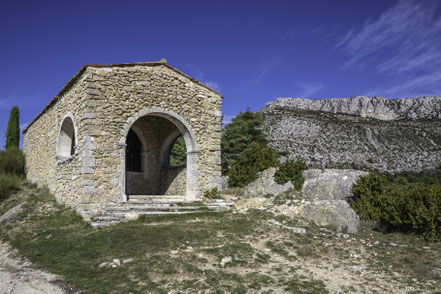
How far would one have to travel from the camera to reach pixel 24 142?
66.1 feet

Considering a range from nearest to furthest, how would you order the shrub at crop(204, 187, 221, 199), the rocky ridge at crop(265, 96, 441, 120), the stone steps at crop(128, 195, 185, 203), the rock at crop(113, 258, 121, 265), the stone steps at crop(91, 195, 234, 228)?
the rock at crop(113, 258, 121, 265) → the stone steps at crop(91, 195, 234, 228) → the stone steps at crop(128, 195, 185, 203) → the shrub at crop(204, 187, 221, 199) → the rocky ridge at crop(265, 96, 441, 120)

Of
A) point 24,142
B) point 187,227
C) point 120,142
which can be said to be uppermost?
point 24,142

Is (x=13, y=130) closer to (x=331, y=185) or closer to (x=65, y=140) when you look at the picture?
(x=65, y=140)

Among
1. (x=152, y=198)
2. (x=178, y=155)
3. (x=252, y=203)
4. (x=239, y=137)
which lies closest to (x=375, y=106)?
(x=178, y=155)

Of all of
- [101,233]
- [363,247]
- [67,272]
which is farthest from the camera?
[101,233]

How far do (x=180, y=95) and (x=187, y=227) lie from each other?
5.69m

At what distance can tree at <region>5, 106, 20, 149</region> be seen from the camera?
22203 mm

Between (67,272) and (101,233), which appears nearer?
(67,272)

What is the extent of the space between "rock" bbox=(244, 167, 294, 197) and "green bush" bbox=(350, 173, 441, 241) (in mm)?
2809

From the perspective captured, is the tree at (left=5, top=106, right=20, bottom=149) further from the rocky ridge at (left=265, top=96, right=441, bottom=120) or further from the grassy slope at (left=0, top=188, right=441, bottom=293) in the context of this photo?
the rocky ridge at (left=265, top=96, right=441, bottom=120)

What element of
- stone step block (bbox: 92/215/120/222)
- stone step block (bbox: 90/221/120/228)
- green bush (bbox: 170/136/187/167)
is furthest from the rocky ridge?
stone step block (bbox: 90/221/120/228)

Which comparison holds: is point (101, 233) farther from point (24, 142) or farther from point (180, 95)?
point (24, 142)

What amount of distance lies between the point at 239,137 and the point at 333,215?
1583 cm

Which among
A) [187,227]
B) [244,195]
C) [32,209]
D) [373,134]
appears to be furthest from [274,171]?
[373,134]
